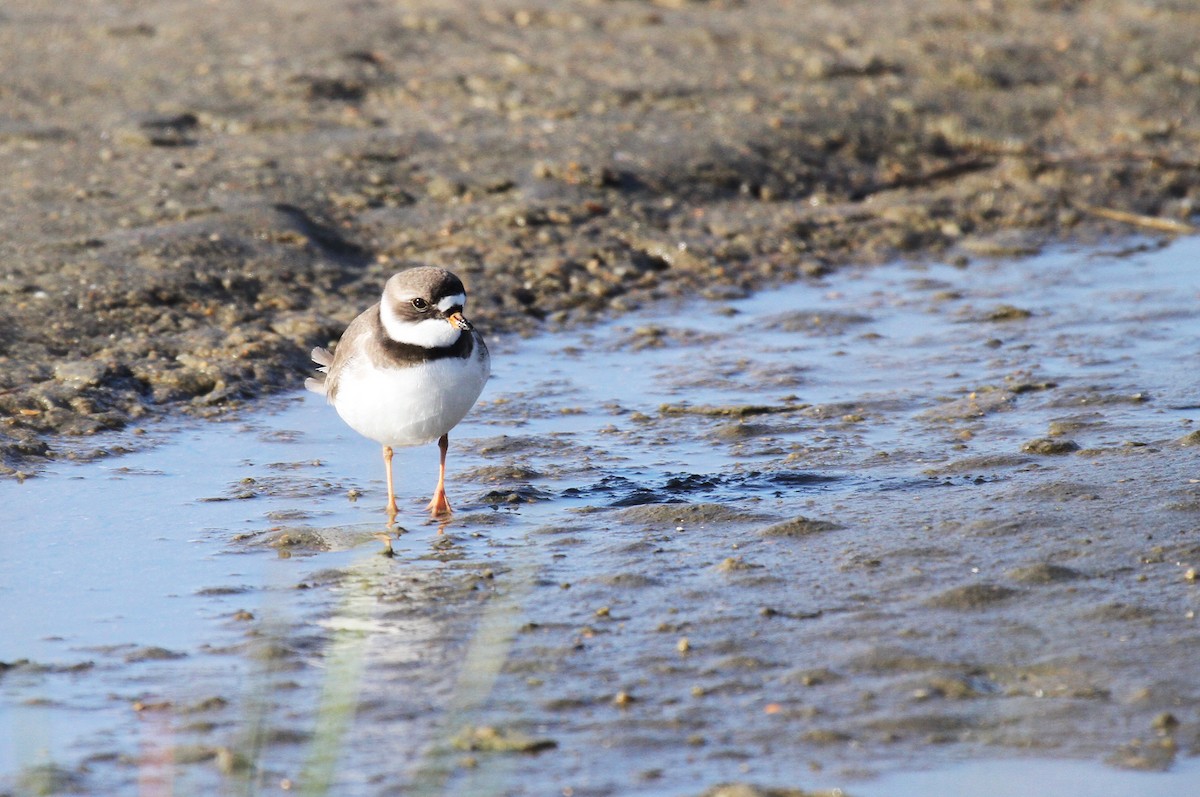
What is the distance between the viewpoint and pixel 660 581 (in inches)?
227

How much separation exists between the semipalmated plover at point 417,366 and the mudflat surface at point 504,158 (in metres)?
1.68

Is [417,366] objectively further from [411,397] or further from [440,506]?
[440,506]

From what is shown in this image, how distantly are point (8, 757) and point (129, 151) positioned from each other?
7244 mm

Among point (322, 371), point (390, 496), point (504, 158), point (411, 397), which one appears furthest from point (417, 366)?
point (504, 158)

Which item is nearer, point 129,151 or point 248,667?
point 248,667

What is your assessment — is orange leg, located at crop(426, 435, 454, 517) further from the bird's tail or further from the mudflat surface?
the mudflat surface

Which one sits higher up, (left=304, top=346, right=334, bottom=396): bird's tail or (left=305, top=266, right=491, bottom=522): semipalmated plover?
(left=305, top=266, right=491, bottom=522): semipalmated plover

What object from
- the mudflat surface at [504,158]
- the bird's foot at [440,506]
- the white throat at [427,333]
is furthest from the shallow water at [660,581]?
the mudflat surface at [504,158]

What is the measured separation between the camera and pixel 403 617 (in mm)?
5547

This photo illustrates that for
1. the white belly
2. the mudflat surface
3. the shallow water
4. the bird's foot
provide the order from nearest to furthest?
the shallow water → the white belly → the bird's foot → the mudflat surface

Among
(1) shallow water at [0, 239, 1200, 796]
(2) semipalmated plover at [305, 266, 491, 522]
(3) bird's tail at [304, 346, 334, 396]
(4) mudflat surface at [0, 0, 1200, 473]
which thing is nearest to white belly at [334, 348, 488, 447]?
(2) semipalmated plover at [305, 266, 491, 522]

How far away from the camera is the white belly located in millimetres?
6602

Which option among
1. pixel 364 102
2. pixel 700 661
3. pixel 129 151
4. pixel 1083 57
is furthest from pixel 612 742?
pixel 1083 57

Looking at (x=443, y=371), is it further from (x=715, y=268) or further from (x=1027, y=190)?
(x=1027, y=190)
